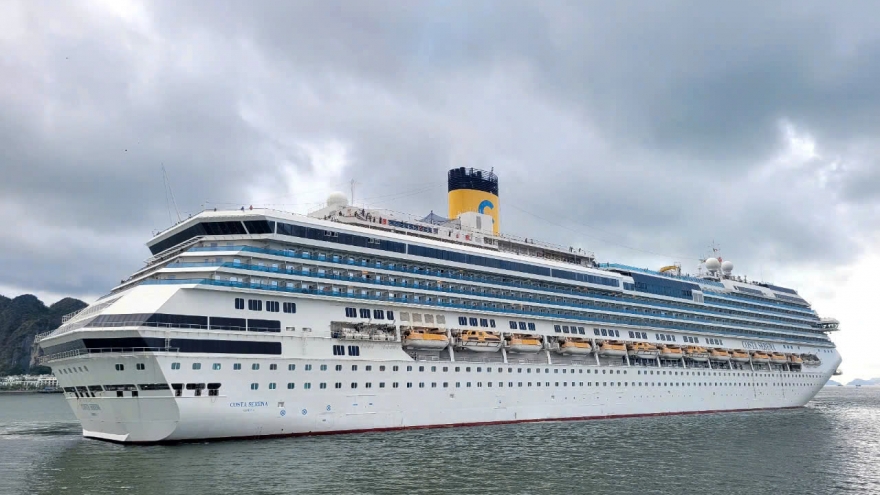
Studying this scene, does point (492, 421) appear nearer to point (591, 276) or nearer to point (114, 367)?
point (591, 276)

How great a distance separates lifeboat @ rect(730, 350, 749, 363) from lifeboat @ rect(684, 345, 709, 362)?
196 inches

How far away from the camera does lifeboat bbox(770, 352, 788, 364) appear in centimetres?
7386

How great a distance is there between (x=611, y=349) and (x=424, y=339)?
21.0m

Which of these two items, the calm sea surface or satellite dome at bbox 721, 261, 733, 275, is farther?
satellite dome at bbox 721, 261, 733, 275

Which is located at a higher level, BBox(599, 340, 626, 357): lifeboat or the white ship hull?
BBox(599, 340, 626, 357): lifeboat

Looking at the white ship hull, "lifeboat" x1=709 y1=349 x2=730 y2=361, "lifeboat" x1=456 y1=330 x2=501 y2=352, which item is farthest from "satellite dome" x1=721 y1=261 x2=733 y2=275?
"lifeboat" x1=456 y1=330 x2=501 y2=352

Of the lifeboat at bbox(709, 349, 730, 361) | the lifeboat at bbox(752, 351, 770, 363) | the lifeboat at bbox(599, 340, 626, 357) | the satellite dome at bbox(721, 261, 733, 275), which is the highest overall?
the satellite dome at bbox(721, 261, 733, 275)

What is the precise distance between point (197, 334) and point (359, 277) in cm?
1180

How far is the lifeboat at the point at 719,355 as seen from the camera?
2633 inches

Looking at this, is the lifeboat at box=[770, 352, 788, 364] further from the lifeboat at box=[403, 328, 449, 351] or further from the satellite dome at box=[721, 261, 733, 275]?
the lifeboat at box=[403, 328, 449, 351]

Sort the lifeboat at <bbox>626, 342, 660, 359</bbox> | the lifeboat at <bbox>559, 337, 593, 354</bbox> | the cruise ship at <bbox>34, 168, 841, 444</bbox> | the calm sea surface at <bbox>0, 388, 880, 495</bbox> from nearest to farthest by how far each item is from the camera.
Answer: the calm sea surface at <bbox>0, 388, 880, 495</bbox> → the cruise ship at <bbox>34, 168, 841, 444</bbox> → the lifeboat at <bbox>559, 337, 593, 354</bbox> → the lifeboat at <bbox>626, 342, 660, 359</bbox>

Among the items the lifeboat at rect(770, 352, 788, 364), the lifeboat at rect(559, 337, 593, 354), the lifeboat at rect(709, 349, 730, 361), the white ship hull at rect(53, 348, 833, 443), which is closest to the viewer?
the white ship hull at rect(53, 348, 833, 443)

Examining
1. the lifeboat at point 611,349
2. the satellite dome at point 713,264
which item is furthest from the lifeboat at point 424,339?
the satellite dome at point 713,264

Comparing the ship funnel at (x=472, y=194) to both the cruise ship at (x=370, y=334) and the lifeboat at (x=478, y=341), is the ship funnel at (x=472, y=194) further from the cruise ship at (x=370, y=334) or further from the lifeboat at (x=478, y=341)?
the lifeboat at (x=478, y=341)
